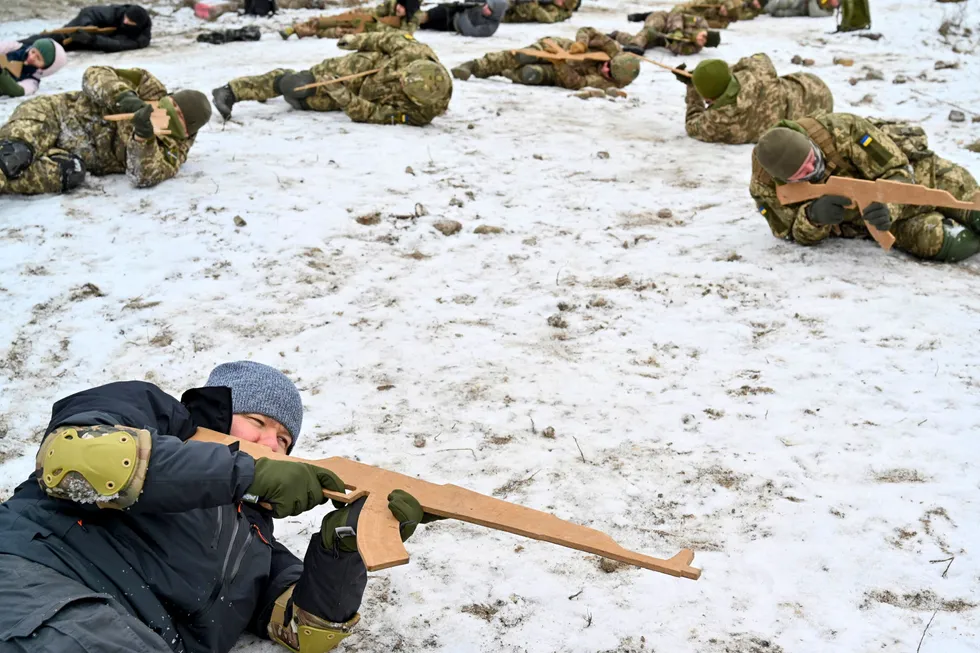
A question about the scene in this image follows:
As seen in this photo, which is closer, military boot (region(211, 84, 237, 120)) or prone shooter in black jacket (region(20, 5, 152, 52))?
military boot (region(211, 84, 237, 120))

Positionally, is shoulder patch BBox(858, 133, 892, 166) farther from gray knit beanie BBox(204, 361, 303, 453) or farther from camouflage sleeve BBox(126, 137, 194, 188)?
camouflage sleeve BBox(126, 137, 194, 188)

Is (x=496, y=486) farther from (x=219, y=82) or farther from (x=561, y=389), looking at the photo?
(x=219, y=82)

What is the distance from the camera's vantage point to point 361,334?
3984mm

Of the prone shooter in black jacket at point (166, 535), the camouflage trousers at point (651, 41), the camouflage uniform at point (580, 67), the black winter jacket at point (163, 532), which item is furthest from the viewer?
the camouflage trousers at point (651, 41)

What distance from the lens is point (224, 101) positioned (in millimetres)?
7074

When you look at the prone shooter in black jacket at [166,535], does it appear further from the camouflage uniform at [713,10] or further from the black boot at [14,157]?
the camouflage uniform at [713,10]

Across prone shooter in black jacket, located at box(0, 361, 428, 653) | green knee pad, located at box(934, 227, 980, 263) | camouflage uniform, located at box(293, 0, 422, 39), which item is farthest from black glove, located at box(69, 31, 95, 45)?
green knee pad, located at box(934, 227, 980, 263)

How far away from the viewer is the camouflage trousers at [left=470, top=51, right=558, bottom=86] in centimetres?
879

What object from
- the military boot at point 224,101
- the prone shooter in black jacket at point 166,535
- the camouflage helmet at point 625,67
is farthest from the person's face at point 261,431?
the camouflage helmet at point 625,67

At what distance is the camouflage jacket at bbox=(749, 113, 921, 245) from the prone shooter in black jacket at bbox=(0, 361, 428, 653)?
11.1 feet

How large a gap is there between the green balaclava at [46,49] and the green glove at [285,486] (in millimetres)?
7407

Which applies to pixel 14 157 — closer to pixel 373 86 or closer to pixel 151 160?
pixel 151 160

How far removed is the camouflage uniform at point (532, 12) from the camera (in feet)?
40.4

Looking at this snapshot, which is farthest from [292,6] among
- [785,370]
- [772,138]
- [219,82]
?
[785,370]
